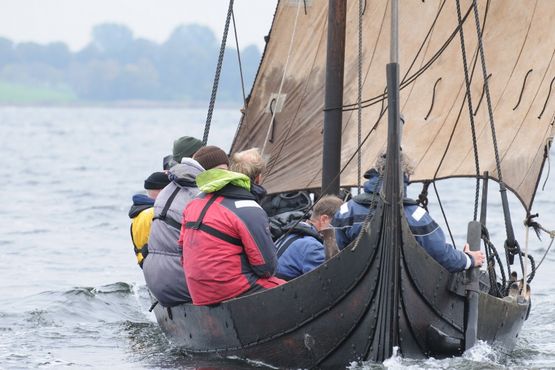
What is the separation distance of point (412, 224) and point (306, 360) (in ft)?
4.01

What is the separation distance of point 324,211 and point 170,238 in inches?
55.1

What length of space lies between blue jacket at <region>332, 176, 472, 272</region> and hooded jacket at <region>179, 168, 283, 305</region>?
51cm

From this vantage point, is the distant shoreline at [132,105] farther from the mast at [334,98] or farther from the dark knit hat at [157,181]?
the dark knit hat at [157,181]

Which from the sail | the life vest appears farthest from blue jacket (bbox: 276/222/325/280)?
the sail

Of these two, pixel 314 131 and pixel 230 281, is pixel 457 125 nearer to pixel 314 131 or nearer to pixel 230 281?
pixel 314 131

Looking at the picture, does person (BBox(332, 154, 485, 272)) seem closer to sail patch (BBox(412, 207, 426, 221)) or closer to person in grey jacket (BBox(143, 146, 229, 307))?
sail patch (BBox(412, 207, 426, 221))

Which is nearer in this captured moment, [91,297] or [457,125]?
[457,125]

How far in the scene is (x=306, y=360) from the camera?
367 inches

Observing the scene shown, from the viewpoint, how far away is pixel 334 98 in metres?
11.2

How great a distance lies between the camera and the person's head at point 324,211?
9.39m

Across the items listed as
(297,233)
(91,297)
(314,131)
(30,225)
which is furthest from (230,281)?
(30,225)

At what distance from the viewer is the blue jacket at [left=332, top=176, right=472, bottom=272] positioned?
8992 millimetres

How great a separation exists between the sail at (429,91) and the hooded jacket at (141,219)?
91.6 inches

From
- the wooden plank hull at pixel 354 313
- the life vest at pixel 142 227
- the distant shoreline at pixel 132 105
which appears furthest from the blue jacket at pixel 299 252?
the distant shoreline at pixel 132 105
